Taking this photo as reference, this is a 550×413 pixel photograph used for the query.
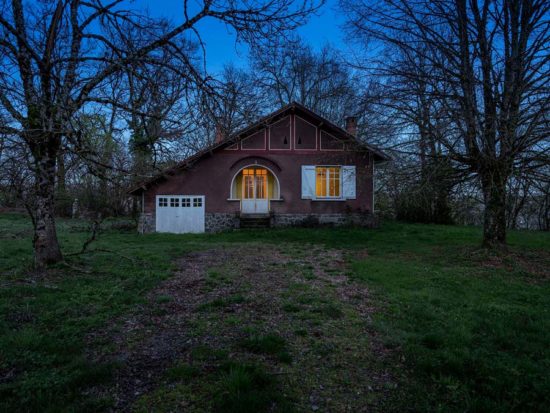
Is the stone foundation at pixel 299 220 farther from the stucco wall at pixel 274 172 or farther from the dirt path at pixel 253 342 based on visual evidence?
the dirt path at pixel 253 342

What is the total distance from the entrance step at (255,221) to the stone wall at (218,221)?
0.53 m

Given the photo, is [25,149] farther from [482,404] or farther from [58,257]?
[482,404]

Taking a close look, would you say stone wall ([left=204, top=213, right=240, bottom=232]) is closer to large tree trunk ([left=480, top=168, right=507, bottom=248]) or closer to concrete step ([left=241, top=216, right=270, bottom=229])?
concrete step ([left=241, top=216, right=270, bottom=229])

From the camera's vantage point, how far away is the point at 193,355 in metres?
3.53

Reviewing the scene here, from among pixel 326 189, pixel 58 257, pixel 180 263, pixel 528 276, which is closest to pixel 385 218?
pixel 326 189

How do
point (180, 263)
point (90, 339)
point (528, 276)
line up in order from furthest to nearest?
point (180, 263)
point (528, 276)
point (90, 339)

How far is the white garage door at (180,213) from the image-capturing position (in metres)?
16.2

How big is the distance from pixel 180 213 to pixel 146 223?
159 cm

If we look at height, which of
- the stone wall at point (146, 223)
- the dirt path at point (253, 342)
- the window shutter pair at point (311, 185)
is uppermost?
the window shutter pair at point (311, 185)

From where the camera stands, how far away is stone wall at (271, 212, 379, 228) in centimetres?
1670

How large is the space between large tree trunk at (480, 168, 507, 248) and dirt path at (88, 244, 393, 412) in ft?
13.7

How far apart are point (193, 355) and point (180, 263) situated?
5.19 meters

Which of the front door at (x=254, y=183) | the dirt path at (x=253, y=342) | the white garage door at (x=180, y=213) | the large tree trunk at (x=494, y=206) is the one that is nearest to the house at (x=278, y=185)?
the white garage door at (x=180, y=213)

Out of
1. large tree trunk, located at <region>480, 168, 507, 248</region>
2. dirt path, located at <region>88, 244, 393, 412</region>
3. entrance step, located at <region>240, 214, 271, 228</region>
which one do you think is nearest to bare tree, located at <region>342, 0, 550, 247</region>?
large tree trunk, located at <region>480, 168, 507, 248</region>
